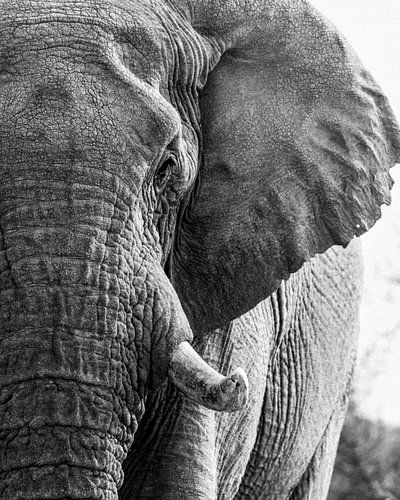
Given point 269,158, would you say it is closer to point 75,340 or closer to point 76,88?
point 76,88

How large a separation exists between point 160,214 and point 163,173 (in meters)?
0.12

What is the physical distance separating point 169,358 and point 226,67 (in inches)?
38.3

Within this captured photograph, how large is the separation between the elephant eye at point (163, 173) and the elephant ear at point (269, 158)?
282mm

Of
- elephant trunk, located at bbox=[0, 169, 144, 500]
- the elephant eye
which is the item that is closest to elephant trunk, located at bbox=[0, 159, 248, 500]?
elephant trunk, located at bbox=[0, 169, 144, 500]

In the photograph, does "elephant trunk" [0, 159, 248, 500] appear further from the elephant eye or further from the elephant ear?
the elephant ear

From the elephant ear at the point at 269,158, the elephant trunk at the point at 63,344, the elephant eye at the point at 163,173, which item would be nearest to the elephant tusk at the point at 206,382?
the elephant trunk at the point at 63,344

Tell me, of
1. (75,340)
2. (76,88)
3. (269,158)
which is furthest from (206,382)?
(269,158)

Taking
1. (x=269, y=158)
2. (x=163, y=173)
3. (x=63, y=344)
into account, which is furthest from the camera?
(x=269, y=158)

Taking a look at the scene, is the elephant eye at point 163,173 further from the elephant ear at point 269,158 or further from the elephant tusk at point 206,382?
the elephant tusk at point 206,382

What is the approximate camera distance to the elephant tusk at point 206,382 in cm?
418

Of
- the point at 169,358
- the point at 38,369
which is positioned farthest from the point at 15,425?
the point at 169,358

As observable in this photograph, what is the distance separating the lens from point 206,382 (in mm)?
4238

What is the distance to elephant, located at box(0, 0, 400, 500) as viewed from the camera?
13.7 feet

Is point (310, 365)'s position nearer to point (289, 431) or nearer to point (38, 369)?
point (289, 431)
